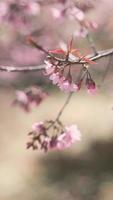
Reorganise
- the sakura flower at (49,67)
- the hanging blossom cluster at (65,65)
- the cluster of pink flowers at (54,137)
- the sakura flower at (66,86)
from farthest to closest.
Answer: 1. the cluster of pink flowers at (54,137)
2. the sakura flower at (66,86)
3. the sakura flower at (49,67)
4. the hanging blossom cluster at (65,65)

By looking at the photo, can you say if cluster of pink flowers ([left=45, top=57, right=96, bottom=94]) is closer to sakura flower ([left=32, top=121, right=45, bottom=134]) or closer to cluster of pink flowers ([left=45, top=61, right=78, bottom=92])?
cluster of pink flowers ([left=45, top=61, right=78, bottom=92])

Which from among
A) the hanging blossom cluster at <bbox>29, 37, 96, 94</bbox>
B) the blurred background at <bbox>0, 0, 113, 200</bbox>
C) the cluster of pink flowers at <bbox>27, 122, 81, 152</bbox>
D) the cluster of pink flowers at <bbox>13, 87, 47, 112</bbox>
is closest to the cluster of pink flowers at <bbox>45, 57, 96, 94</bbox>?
the hanging blossom cluster at <bbox>29, 37, 96, 94</bbox>

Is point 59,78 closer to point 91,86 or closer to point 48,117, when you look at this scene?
point 91,86

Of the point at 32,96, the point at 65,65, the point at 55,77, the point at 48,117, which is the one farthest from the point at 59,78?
the point at 48,117

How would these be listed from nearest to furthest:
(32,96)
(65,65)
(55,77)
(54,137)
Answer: (65,65) < (55,77) < (54,137) < (32,96)

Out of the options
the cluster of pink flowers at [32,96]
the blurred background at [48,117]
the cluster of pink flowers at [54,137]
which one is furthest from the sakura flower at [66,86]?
the blurred background at [48,117]

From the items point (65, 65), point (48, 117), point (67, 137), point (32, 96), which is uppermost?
point (48, 117)

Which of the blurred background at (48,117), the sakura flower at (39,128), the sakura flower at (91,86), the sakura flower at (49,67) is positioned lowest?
the sakura flower at (91,86)

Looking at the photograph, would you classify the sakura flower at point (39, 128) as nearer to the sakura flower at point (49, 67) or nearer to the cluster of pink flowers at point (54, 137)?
the cluster of pink flowers at point (54, 137)
